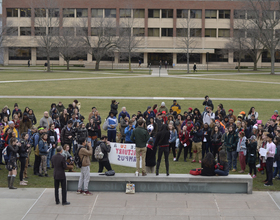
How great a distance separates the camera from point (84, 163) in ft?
33.5

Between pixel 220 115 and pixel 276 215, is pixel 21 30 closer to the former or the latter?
pixel 220 115

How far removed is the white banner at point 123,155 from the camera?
40.3 feet

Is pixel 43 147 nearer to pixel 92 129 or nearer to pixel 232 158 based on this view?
pixel 92 129

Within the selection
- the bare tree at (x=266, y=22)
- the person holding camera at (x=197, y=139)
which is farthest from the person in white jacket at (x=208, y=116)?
the bare tree at (x=266, y=22)

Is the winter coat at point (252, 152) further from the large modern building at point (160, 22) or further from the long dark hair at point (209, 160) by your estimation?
the large modern building at point (160, 22)

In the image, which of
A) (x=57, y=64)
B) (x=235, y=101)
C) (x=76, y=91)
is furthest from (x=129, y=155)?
(x=57, y=64)

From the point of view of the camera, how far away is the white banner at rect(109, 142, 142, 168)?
12.3m

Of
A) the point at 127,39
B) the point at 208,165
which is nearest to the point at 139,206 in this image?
the point at 208,165

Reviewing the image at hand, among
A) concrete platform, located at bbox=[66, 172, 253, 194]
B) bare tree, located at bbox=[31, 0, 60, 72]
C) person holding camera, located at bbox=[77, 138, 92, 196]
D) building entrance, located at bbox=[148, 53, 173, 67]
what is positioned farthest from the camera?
building entrance, located at bbox=[148, 53, 173, 67]

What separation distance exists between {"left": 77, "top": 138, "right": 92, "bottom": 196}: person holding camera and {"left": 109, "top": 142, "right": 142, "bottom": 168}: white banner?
2.16m

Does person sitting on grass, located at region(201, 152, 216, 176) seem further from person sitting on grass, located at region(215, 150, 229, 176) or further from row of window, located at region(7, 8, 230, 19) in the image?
row of window, located at region(7, 8, 230, 19)

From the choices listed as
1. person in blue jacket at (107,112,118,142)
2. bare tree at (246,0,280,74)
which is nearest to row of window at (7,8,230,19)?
bare tree at (246,0,280,74)

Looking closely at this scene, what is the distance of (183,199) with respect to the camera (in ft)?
33.4

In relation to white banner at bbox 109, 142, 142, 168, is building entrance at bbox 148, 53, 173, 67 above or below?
above
